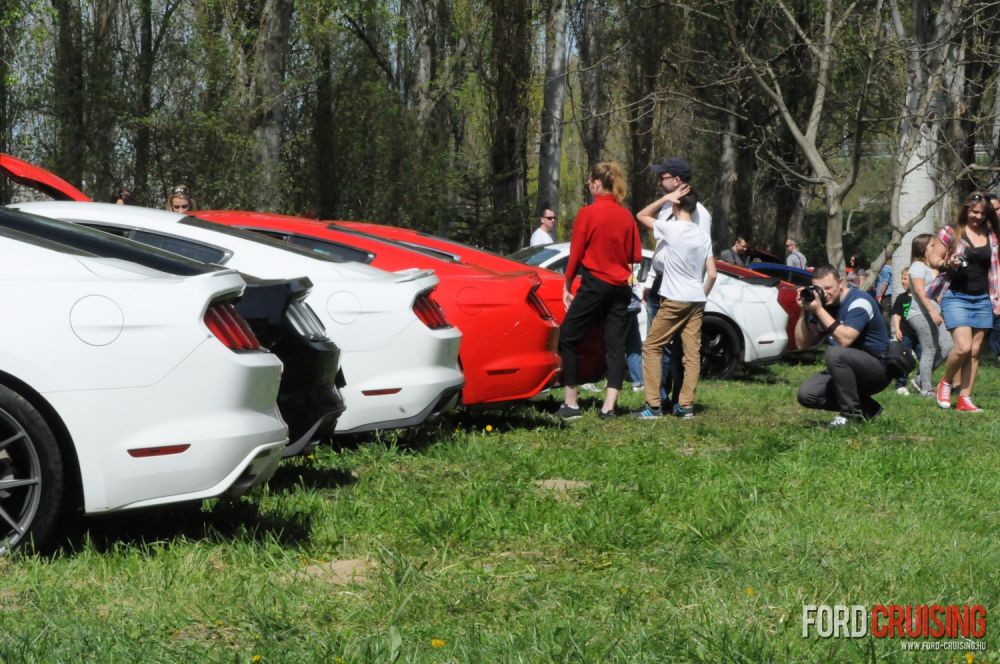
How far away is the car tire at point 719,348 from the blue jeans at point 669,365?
350cm

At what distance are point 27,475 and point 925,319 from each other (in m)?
9.96

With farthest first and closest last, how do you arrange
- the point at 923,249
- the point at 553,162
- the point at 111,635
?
the point at 553,162, the point at 923,249, the point at 111,635

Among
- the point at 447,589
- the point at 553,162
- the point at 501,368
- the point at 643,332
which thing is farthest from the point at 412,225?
the point at 447,589

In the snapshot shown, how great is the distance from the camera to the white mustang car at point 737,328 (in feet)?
46.9

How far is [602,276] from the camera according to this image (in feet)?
31.8

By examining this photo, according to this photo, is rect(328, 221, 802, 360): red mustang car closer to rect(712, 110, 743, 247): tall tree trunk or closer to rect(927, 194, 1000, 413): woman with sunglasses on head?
rect(927, 194, 1000, 413): woman with sunglasses on head

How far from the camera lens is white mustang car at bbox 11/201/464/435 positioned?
7.23 m

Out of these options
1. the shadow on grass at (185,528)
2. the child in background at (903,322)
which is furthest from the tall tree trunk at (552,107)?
the shadow on grass at (185,528)

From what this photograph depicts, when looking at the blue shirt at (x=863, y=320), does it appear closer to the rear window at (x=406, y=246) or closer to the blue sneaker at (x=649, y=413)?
the blue sneaker at (x=649, y=413)

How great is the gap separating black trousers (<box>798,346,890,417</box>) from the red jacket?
154 cm

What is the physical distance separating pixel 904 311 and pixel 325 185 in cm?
1168

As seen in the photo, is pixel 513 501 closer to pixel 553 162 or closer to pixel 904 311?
pixel 904 311

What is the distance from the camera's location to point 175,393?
4859 millimetres

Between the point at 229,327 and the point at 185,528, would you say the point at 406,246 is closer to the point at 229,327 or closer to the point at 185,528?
the point at 185,528
